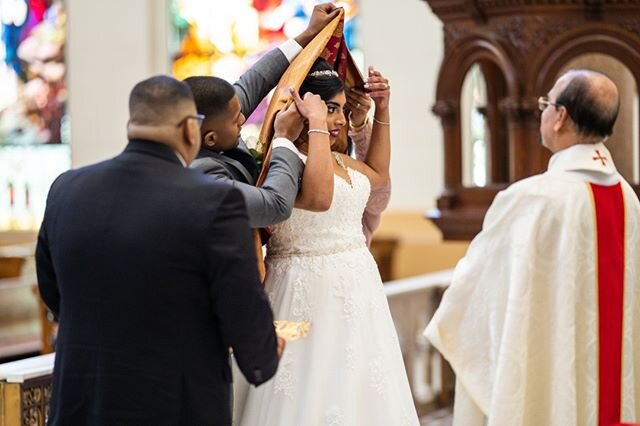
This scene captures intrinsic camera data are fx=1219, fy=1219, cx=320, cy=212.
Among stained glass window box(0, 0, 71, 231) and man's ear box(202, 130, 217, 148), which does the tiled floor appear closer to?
man's ear box(202, 130, 217, 148)

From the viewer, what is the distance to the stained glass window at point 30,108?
12.8 m

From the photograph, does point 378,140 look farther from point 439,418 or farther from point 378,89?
point 439,418

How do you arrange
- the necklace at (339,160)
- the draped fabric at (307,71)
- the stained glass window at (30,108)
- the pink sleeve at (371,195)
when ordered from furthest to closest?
the stained glass window at (30,108), the pink sleeve at (371,195), the necklace at (339,160), the draped fabric at (307,71)

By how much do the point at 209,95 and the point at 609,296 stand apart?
165 centimetres

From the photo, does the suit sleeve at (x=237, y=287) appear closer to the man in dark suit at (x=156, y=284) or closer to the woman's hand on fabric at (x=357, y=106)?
the man in dark suit at (x=156, y=284)

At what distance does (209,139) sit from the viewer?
3.33 m

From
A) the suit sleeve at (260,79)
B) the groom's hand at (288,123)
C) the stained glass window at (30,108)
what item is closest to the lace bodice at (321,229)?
the groom's hand at (288,123)

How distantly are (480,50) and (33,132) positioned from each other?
7.93 meters

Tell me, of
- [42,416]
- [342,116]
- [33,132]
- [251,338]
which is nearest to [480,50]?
[342,116]

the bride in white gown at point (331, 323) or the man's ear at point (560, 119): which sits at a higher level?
the man's ear at point (560, 119)

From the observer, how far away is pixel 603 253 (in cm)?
413

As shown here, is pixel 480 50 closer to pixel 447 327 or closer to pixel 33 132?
pixel 447 327

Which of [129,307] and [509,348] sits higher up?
[129,307]

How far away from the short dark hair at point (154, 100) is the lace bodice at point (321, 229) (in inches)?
36.9
